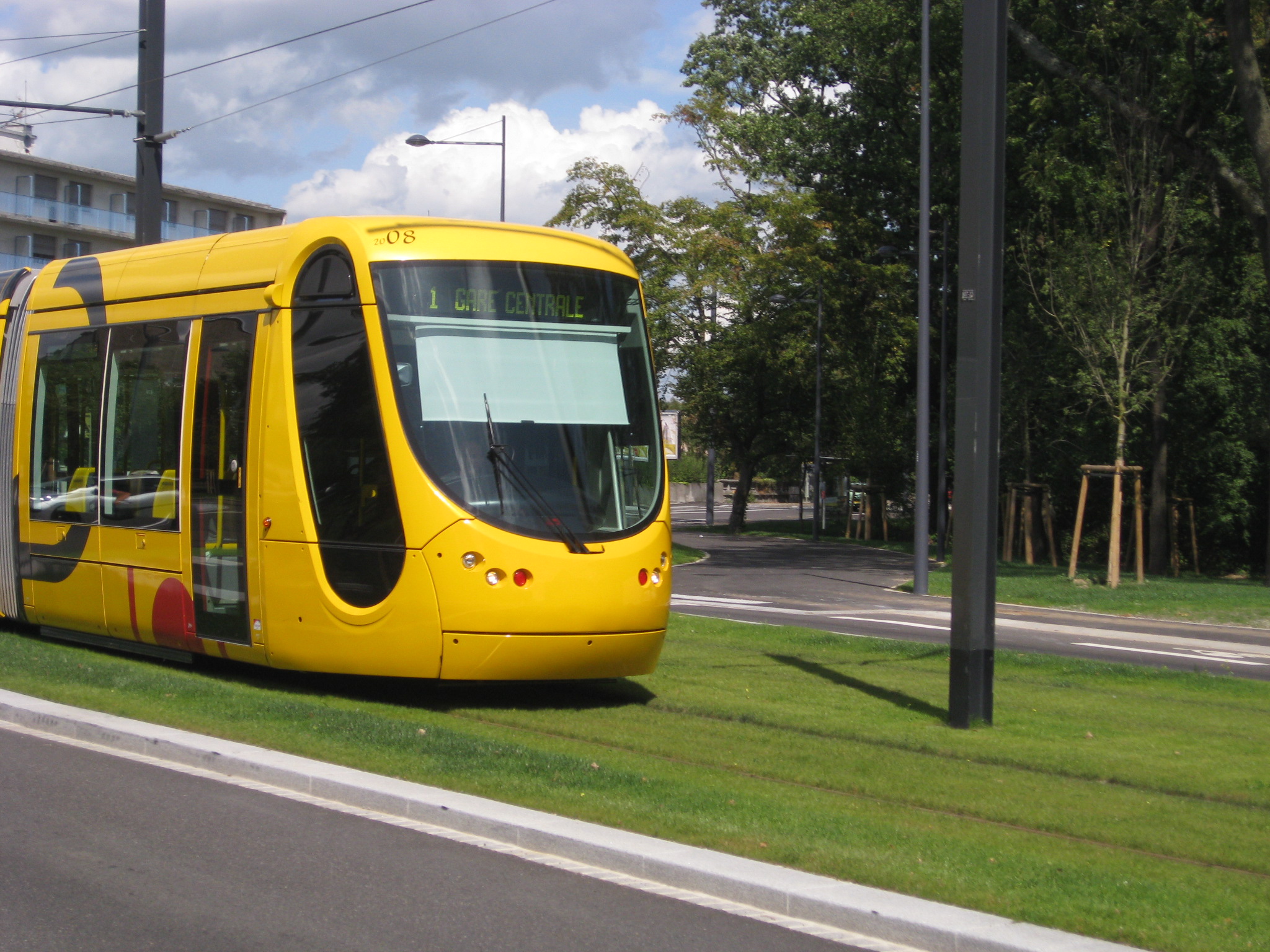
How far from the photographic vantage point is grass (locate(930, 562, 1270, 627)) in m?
20.4

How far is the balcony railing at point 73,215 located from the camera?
53625 millimetres

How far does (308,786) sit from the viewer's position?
22.5 feet

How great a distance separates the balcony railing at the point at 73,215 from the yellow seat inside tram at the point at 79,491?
140 feet

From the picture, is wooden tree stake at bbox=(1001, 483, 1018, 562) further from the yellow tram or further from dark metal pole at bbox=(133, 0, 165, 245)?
the yellow tram

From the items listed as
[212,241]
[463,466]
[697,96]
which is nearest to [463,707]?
[463,466]

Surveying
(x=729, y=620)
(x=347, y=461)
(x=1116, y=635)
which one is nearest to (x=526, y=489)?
(x=347, y=461)

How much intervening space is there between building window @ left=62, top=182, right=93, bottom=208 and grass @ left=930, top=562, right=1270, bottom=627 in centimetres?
Answer: 4551

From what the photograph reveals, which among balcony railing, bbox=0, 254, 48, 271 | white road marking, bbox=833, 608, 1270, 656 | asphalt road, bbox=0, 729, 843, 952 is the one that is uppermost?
balcony railing, bbox=0, 254, 48, 271

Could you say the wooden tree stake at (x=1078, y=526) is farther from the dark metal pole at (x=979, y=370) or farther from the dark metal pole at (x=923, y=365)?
the dark metal pole at (x=979, y=370)

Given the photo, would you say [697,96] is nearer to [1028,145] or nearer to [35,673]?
[1028,145]

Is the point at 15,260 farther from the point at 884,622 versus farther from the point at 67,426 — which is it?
the point at 884,622

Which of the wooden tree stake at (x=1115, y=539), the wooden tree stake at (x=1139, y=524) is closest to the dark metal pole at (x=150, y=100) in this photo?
the wooden tree stake at (x=1115, y=539)

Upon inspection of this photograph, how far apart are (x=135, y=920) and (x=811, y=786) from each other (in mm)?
3626

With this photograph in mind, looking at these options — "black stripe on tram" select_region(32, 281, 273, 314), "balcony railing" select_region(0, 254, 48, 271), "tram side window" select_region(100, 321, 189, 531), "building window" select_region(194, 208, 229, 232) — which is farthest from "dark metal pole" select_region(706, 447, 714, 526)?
"tram side window" select_region(100, 321, 189, 531)
